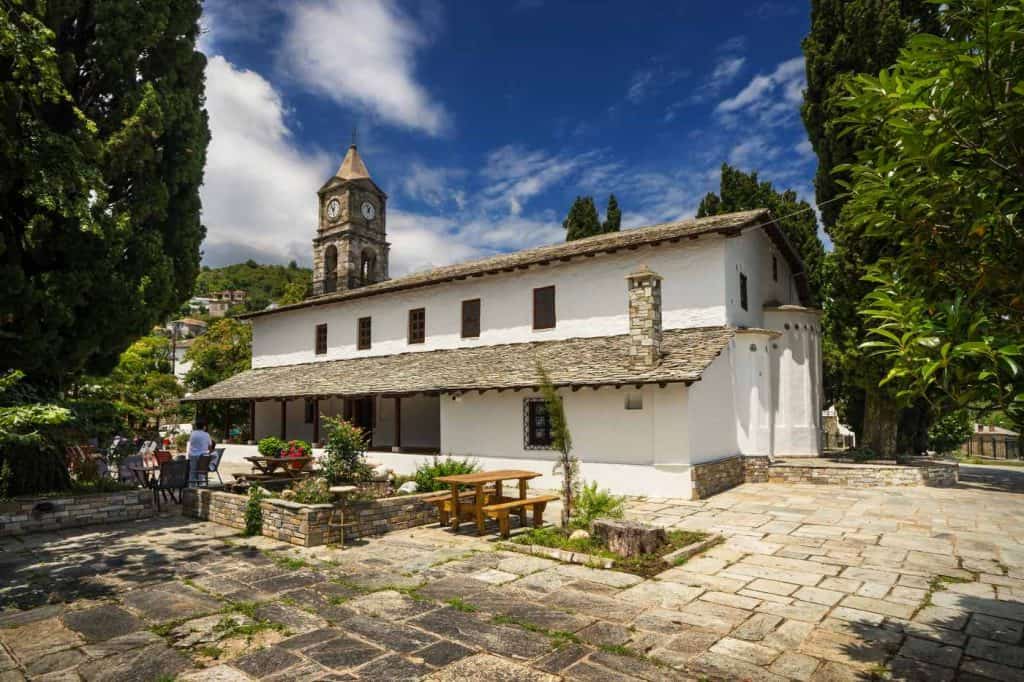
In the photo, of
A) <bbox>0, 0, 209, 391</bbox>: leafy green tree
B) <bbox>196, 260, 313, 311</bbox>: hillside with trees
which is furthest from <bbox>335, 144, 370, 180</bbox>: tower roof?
<bbox>196, 260, 313, 311</bbox>: hillside with trees

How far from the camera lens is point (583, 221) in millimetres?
28750

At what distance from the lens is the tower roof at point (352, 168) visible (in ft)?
94.8

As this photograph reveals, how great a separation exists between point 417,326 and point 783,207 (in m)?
15.5

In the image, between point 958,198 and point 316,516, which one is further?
point 316,516

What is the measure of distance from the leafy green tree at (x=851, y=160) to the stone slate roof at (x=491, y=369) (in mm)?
4499

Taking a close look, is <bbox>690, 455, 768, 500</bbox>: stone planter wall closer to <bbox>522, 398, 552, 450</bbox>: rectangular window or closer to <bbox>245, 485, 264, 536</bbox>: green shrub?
<bbox>522, 398, 552, 450</bbox>: rectangular window

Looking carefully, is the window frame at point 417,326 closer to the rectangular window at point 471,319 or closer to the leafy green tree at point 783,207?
the rectangular window at point 471,319

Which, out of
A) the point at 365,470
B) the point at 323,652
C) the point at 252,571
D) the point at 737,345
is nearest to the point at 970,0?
the point at 323,652

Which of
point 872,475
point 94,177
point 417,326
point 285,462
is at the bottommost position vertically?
point 872,475

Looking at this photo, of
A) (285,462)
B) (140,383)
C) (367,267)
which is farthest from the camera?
(367,267)

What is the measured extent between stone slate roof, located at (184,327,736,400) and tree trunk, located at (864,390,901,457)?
19.0 ft

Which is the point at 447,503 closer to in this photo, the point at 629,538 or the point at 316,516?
the point at 316,516

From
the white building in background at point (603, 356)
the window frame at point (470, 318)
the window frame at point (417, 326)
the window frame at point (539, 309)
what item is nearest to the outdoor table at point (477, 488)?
the white building in background at point (603, 356)

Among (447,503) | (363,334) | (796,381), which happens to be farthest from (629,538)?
(363,334)
